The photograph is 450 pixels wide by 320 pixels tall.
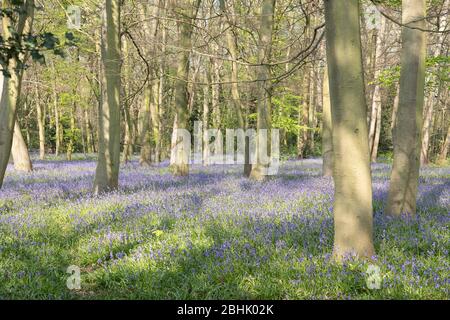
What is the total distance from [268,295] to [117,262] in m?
2.14

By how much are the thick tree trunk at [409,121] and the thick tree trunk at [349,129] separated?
8.47ft

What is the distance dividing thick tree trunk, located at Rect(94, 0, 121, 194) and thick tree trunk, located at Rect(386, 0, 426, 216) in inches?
275

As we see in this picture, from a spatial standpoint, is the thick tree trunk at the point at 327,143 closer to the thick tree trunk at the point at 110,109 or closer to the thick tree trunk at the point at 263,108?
the thick tree trunk at the point at 263,108

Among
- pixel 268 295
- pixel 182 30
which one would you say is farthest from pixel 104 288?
pixel 182 30

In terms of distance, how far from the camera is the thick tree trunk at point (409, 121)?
22.6 feet

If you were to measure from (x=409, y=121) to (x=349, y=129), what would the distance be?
123 inches

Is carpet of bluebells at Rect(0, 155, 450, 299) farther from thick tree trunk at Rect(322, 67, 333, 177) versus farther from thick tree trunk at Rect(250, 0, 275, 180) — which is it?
thick tree trunk at Rect(322, 67, 333, 177)

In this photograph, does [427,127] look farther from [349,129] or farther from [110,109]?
[349,129]

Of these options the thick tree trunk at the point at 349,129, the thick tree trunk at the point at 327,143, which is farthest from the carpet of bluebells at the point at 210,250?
the thick tree trunk at the point at 327,143

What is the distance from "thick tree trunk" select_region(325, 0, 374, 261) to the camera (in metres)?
4.47

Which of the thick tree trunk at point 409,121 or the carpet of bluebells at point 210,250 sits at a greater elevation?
the thick tree trunk at point 409,121

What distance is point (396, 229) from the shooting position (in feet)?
19.3

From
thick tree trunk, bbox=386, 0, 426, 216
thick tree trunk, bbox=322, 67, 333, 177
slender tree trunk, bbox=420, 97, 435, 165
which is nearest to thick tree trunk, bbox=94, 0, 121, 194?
thick tree trunk, bbox=386, 0, 426, 216

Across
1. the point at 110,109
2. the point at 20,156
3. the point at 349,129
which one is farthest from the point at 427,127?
the point at 20,156
